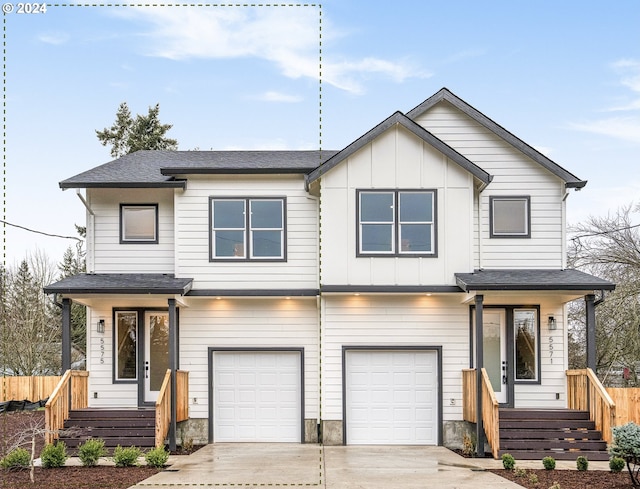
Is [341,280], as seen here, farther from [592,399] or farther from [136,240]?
[592,399]

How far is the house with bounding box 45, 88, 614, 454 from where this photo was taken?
16906mm

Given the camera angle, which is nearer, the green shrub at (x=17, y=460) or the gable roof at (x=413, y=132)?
the green shrub at (x=17, y=460)

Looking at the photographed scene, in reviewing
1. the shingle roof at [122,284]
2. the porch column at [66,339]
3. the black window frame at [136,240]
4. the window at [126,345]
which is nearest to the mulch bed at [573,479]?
the shingle roof at [122,284]

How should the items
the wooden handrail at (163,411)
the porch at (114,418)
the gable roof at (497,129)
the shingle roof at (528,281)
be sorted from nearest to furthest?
the wooden handrail at (163,411)
the porch at (114,418)
the shingle roof at (528,281)
the gable roof at (497,129)

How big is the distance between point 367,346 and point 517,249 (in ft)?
13.5

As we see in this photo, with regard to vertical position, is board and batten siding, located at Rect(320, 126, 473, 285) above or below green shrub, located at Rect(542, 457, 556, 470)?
above

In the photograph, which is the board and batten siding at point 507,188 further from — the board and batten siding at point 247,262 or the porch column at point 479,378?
the board and batten siding at point 247,262

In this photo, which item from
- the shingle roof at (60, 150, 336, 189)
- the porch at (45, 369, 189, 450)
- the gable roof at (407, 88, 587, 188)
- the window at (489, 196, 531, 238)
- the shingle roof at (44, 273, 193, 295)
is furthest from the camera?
the window at (489, 196, 531, 238)

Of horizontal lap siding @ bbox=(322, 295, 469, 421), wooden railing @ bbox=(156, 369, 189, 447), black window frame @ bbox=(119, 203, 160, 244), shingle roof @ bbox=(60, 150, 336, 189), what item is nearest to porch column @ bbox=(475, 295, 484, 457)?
horizontal lap siding @ bbox=(322, 295, 469, 421)

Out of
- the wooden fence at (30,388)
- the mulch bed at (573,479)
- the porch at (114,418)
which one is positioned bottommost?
the wooden fence at (30,388)

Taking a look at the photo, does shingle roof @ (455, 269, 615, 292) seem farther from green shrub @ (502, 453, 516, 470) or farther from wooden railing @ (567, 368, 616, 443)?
green shrub @ (502, 453, 516, 470)

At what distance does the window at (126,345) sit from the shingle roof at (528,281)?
7531 millimetres

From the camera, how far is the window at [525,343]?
17375 millimetres

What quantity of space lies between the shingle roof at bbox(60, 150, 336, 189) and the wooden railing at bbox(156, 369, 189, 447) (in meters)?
4.34
